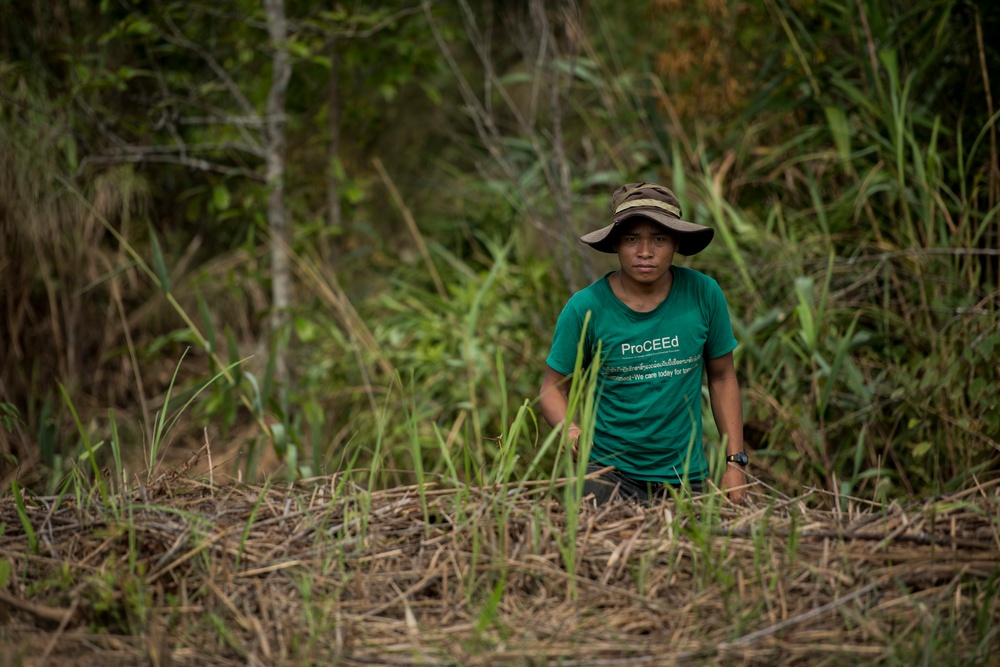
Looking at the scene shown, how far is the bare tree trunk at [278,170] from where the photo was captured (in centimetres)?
535

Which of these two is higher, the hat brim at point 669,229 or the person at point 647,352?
the hat brim at point 669,229

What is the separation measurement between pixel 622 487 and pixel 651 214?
79 cm

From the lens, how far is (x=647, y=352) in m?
2.81

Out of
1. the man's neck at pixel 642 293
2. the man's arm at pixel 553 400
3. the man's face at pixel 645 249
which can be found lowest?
the man's arm at pixel 553 400

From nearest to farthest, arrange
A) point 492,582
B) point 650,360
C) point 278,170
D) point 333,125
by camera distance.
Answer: point 492,582 < point 650,360 < point 278,170 < point 333,125

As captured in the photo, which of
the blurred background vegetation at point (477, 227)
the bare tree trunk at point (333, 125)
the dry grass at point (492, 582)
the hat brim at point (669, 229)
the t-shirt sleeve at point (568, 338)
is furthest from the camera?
the bare tree trunk at point (333, 125)

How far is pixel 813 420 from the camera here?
13.6 feet

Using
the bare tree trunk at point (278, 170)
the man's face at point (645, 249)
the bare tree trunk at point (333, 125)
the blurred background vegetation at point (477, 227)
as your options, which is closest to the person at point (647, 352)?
the man's face at point (645, 249)

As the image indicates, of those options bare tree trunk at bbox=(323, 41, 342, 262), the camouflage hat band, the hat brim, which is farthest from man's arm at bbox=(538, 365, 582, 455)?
bare tree trunk at bbox=(323, 41, 342, 262)

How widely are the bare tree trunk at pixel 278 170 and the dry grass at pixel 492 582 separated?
301 cm

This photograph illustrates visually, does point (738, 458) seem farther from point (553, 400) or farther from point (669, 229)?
point (669, 229)

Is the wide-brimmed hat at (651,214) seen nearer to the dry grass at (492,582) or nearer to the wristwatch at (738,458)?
the wristwatch at (738,458)

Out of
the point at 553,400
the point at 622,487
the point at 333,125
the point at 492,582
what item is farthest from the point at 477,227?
the point at 492,582

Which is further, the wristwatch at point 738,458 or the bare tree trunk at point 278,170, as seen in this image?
the bare tree trunk at point 278,170
